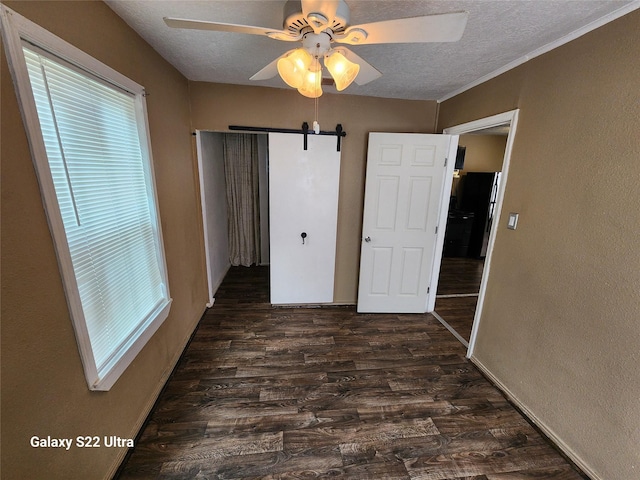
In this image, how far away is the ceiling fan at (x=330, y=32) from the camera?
912mm

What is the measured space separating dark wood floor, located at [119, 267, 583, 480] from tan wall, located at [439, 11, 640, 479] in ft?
1.03

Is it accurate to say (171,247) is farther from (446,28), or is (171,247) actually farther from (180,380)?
(446,28)

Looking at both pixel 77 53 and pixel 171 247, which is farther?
pixel 171 247

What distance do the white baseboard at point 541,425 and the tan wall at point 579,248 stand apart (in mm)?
17

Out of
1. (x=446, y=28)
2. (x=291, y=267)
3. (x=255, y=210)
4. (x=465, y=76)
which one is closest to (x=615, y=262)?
(x=446, y=28)

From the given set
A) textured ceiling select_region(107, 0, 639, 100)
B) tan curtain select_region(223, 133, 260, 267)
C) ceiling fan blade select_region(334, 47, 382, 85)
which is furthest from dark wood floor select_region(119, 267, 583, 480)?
textured ceiling select_region(107, 0, 639, 100)

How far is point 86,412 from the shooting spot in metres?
1.13

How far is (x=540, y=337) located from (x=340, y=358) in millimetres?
1411

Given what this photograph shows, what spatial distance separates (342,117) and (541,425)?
9.47ft

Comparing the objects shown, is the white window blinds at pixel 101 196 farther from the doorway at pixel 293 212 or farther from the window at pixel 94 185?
the doorway at pixel 293 212

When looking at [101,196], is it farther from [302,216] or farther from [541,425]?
[541,425]

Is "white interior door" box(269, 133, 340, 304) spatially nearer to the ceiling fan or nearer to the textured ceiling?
the textured ceiling

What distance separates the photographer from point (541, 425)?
5.31 feet

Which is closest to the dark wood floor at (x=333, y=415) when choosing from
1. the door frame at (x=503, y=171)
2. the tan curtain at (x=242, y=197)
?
Result: the door frame at (x=503, y=171)
